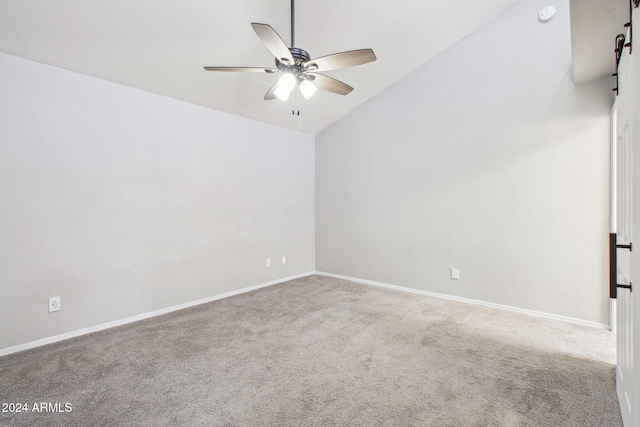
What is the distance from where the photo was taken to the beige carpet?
5.57 feet

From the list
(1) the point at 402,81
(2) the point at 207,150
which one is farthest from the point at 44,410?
(1) the point at 402,81

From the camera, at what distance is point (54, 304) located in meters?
2.63

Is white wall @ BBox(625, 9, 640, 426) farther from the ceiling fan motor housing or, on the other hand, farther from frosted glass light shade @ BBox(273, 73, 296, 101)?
frosted glass light shade @ BBox(273, 73, 296, 101)

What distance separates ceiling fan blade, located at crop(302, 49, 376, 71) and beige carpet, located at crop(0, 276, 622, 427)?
2.19 meters

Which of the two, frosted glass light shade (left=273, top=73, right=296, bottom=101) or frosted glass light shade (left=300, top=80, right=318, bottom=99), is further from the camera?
frosted glass light shade (left=300, top=80, right=318, bottom=99)

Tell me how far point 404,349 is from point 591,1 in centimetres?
258

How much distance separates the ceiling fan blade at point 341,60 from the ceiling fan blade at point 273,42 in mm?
163

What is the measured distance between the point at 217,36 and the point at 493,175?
3.23m

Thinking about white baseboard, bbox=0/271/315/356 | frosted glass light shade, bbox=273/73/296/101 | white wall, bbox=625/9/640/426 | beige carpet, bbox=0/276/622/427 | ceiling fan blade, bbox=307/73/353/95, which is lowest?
beige carpet, bbox=0/276/622/427

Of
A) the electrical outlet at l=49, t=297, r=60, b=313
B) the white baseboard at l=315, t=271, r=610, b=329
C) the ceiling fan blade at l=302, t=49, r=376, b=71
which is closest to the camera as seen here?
the ceiling fan blade at l=302, t=49, r=376, b=71

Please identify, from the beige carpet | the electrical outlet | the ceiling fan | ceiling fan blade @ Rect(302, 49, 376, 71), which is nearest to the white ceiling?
the ceiling fan

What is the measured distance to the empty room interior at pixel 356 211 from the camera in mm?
1856

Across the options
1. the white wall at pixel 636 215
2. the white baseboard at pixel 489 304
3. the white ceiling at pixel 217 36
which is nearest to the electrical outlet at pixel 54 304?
the white ceiling at pixel 217 36

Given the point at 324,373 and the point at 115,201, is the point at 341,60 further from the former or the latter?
the point at 115,201
